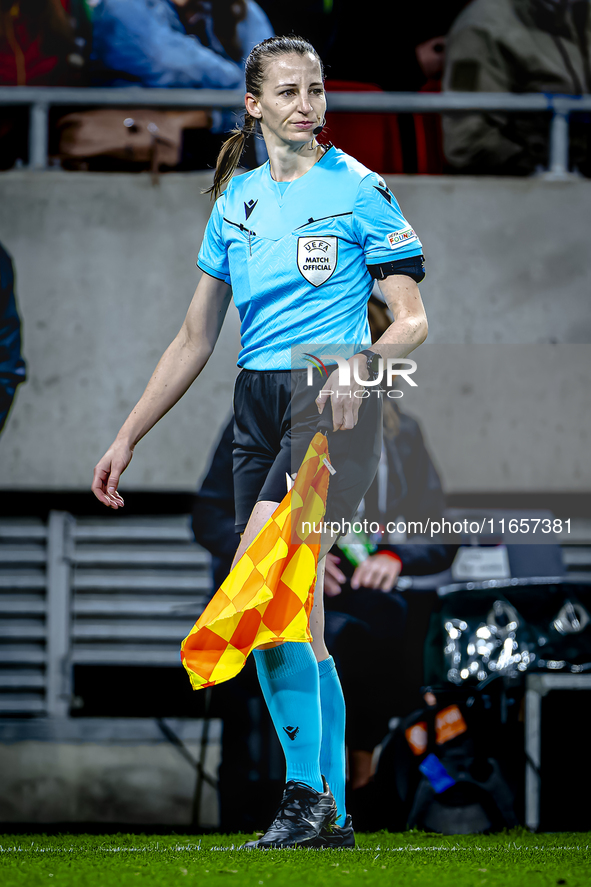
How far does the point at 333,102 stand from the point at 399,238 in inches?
53.9

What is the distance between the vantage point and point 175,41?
3648mm

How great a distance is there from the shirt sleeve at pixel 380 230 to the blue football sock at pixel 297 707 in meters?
1.10

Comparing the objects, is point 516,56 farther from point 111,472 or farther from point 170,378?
point 111,472

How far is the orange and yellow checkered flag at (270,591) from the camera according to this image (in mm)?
2334

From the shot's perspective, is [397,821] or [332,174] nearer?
[332,174]

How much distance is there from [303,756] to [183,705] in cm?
134

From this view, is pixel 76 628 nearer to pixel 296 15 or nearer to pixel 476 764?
pixel 476 764

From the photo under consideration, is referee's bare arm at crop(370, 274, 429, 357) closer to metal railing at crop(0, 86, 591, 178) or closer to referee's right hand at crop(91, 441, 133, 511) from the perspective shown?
referee's right hand at crop(91, 441, 133, 511)

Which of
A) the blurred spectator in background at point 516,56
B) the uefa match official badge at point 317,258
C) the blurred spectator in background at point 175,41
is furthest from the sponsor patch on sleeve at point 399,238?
the blurred spectator in background at point 175,41

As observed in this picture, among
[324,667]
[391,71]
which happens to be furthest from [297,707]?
[391,71]

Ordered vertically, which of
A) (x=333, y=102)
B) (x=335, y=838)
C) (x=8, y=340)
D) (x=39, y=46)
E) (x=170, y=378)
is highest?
(x=39, y=46)

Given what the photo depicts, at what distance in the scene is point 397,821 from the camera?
350 cm

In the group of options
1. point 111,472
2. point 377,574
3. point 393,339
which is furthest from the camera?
point 377,574

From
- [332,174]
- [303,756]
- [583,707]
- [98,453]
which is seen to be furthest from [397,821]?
[332,174]
